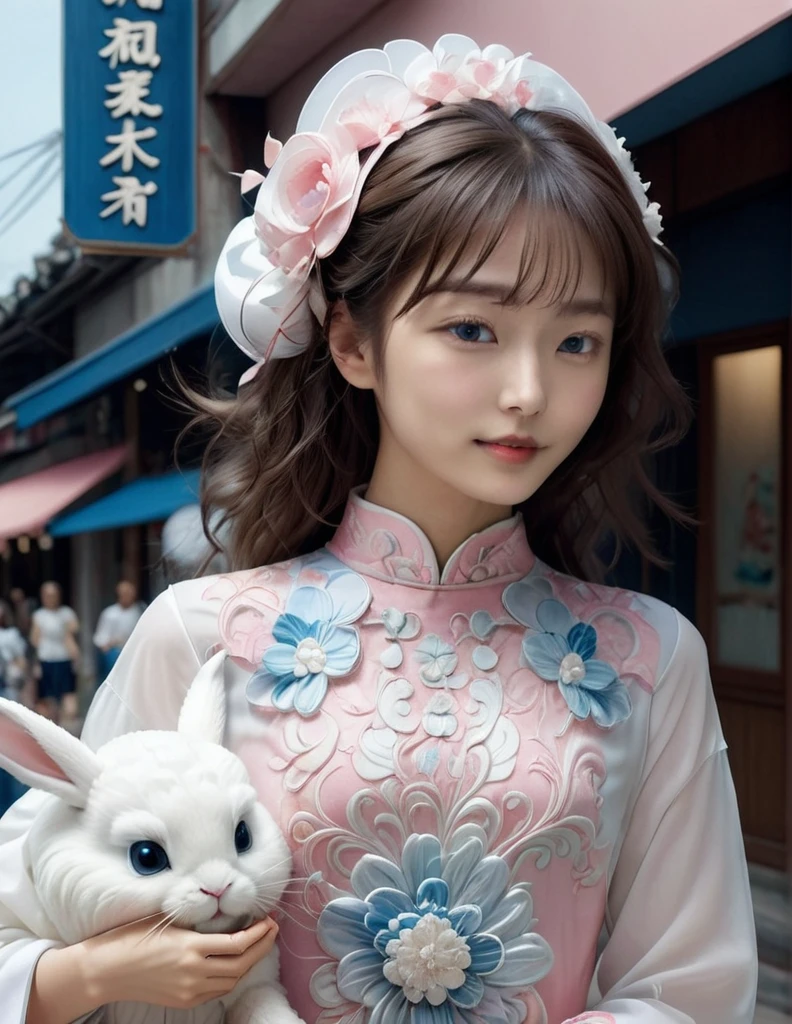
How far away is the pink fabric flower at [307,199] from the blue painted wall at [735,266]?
1.50 m

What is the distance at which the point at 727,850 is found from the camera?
3.28 ft

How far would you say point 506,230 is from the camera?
2.99 feet

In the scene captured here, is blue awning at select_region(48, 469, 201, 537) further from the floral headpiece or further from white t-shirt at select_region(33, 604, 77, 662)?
the floral headpiece

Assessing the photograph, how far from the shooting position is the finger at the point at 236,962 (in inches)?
Answer: 31.6

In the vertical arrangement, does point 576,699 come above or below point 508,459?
below

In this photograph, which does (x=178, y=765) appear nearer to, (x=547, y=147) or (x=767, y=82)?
(x=547, y=147)

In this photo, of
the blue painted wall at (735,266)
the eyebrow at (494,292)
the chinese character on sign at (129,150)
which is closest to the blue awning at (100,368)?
the chinese character on sign at (129,150)

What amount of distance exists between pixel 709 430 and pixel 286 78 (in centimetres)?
121

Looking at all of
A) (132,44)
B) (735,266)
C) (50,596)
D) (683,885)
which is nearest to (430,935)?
(683,885)

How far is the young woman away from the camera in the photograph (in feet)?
3.01

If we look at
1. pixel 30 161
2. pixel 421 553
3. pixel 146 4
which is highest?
pixel 146 4

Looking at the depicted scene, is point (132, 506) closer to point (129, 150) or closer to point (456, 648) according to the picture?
point (129, 150)

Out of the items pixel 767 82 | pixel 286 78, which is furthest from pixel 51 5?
pixel 767 82

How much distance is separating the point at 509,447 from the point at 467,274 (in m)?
0.14
